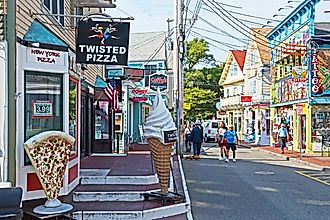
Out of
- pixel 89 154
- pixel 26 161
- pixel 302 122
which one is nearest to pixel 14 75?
pixel 26 161

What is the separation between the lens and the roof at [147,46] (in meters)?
46.1

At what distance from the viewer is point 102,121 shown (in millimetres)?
20797

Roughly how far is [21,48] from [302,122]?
2275 cm

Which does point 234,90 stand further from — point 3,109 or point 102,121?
point 3,109

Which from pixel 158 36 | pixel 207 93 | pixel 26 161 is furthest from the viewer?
pixel 207 93

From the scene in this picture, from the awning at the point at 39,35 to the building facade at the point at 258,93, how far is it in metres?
30.3

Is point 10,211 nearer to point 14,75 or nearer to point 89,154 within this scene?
point 14,75

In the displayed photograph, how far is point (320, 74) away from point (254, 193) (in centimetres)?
1596

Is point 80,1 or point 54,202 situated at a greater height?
point 80,1

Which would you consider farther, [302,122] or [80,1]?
[302,122]

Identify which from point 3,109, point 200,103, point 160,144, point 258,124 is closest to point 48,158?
point 3,109

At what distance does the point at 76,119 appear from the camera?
502 inches

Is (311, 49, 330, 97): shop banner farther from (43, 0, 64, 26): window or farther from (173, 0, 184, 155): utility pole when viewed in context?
(43, 0, 64, 26): window

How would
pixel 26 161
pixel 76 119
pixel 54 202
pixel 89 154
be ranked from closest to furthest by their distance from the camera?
pixel 54 202
pixel 26 161
pixel 76 119
pixel 89 154
